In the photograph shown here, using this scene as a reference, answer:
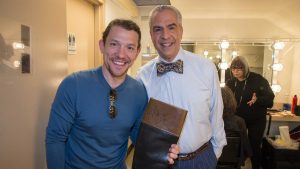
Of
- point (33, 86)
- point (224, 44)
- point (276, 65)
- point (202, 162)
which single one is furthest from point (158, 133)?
point (276, 65)

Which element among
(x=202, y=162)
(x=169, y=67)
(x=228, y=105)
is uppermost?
(x=169, y=67)

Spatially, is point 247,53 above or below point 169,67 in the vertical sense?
above

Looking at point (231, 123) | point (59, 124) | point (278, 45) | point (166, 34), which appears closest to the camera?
point (59, 124)

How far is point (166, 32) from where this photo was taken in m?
1.37

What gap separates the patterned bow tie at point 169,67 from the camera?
1392mm

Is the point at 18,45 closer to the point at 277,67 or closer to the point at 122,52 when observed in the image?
the point at 122,52

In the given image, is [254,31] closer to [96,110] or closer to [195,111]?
[195,111]

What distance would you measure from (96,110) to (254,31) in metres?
3.54


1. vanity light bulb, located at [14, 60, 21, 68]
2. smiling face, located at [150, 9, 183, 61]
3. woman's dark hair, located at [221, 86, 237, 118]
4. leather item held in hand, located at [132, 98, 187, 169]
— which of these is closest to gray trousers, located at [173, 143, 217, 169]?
leather item held in hand, located at [132, 98, 187, 169]

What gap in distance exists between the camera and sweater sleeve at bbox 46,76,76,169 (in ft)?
3.21

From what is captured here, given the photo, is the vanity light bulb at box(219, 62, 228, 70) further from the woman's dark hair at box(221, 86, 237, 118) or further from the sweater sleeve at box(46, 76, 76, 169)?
the sweater sleeve at box(46, 76, 76, 169)

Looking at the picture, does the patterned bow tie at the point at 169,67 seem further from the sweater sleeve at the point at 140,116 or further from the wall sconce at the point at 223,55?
the wall sconce at the point at 223,55

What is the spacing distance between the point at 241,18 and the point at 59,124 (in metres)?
3.66

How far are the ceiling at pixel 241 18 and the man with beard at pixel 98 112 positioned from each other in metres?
2.36
